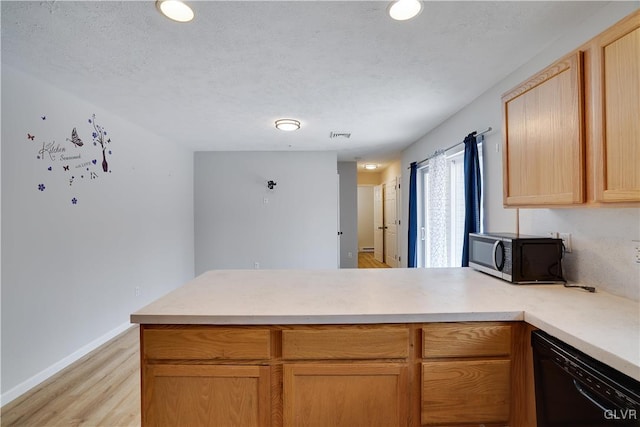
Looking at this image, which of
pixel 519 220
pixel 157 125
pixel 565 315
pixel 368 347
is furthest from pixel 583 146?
pixel 157 125

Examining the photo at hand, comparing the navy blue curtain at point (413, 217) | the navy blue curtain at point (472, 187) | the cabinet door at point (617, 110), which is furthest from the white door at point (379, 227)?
the cabinet door at point (617, 110)

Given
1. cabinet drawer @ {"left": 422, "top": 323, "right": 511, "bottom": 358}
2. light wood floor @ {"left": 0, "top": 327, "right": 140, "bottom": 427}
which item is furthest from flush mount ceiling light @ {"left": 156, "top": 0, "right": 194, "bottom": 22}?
light wood floor @ {"left": 0, "top": 327, "right": 140, "bottom": 427}

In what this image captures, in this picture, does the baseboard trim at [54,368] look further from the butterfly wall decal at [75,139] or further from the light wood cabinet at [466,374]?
the light wood cabinet at [466,374]

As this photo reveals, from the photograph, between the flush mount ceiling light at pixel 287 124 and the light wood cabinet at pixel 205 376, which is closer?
the light wood cabinet at pixel 205 376

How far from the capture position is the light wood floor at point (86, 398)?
1.97 meters

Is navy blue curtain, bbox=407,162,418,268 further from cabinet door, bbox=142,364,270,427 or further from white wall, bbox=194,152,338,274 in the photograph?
cabinet door, bbox=142,364,270,427

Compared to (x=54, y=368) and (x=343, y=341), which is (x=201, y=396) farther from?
(x=54, y=368)

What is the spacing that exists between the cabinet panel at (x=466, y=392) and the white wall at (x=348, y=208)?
5.11m

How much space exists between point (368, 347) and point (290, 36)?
1.78 m

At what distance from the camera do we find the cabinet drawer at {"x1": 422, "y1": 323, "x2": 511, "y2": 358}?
135 cm

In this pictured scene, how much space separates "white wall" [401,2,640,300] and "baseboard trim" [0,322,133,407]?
12.4 feet

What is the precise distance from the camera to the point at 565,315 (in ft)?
4.14

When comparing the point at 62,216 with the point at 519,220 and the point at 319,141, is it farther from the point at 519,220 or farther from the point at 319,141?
the point at 519,220

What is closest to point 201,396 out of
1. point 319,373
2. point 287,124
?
point 319,373
